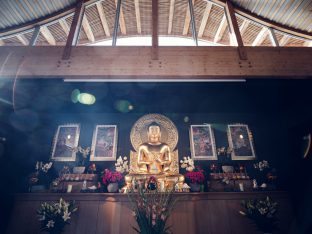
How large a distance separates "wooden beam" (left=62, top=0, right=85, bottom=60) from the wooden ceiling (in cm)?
25

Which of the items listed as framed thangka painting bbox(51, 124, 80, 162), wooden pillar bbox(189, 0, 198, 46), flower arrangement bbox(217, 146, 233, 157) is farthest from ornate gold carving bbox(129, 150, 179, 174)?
wooden pillar bbox(189, 0, 198, 46)

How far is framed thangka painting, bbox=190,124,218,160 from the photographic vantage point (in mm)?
5023

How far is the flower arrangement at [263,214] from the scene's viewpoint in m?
3.49

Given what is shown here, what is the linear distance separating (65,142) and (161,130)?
241 centimetres

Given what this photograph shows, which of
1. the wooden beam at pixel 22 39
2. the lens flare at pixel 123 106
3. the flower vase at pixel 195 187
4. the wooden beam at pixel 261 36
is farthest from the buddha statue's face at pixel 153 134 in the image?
the wooden beam at pixel 22 39

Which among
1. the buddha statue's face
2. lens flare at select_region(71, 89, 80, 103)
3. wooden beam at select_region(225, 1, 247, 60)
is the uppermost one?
wooden beam at select_region(225, 1, 247, 60)

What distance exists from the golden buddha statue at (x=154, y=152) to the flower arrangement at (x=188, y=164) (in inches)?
6.7

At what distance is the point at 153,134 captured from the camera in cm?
523

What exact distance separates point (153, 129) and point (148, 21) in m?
2.90

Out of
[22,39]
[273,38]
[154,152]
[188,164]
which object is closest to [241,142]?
[188,164]

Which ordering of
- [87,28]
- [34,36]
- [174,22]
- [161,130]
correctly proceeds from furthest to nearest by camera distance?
[174,22], [161,130], [87,28], [34,36]

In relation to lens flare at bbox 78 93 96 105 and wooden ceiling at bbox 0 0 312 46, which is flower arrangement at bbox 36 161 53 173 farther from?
wooden ceiling at bbox 0 0 312 46

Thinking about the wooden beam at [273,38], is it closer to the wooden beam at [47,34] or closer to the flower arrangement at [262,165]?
the flower arrangement at [262,165]

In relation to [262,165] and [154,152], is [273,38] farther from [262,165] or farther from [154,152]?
[154,152]
